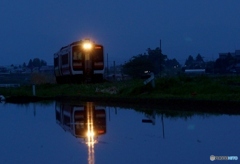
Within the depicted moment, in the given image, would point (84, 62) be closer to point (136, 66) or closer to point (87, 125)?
point (136, 66)

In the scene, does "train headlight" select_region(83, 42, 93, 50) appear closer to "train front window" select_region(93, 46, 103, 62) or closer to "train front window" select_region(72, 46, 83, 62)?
"train front window" select_region(72, 46, 83, 62)

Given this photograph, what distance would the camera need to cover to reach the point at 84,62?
36.9m

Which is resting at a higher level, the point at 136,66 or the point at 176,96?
the point at 136,66

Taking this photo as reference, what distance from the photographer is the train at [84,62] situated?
3638 cm

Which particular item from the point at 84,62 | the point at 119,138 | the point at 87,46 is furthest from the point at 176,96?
the point at 84,62

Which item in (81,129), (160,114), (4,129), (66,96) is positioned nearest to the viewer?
(81,129)

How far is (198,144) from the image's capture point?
34.4ft

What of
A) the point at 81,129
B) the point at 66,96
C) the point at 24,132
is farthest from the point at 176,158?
the point at 66,96

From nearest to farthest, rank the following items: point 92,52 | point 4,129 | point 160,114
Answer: point 4,129 < point 160,114 < point 92,52

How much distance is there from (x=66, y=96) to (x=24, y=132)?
13.7 metres

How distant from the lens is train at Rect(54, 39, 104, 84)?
36.4m

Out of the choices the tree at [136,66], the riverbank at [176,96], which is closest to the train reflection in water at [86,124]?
the riverbank at [176,96]

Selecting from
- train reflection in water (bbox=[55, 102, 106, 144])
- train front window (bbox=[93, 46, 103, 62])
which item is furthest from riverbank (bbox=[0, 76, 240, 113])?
train front window (bbox=[93, 46, 103, 62])

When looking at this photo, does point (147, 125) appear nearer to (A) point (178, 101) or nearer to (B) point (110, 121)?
(B) point (110, 121)
